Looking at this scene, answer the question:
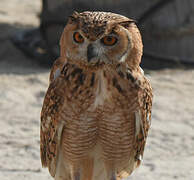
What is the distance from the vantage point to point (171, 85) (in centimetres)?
701

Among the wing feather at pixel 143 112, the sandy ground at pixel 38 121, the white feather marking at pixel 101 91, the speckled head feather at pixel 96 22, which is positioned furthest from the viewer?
the sandy ground at pixel 38 121

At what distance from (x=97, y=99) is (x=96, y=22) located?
0.57 metres

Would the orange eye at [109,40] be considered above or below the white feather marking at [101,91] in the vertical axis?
above

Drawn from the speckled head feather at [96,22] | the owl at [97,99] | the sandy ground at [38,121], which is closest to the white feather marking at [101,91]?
the owl at [97,99]

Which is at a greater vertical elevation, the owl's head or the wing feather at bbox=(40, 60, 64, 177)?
the owl's head

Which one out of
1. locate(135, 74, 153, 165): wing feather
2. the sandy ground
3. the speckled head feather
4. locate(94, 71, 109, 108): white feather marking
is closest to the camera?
the speckled head feather

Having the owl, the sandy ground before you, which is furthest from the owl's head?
the sandy ground

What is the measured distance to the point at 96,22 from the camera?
292 centimetres

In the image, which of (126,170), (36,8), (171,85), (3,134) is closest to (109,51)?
(126,170)

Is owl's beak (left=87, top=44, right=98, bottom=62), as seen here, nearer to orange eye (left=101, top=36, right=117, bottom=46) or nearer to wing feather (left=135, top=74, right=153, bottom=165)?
orange eye (left=101, top=36, right=117, bottom=46)

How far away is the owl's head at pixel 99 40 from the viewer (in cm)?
291

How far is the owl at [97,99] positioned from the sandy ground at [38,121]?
91 centimetres

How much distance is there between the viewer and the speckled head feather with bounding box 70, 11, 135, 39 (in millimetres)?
2891

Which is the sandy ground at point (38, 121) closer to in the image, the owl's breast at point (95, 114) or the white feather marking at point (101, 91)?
the owl's breast at point (95, 114)
